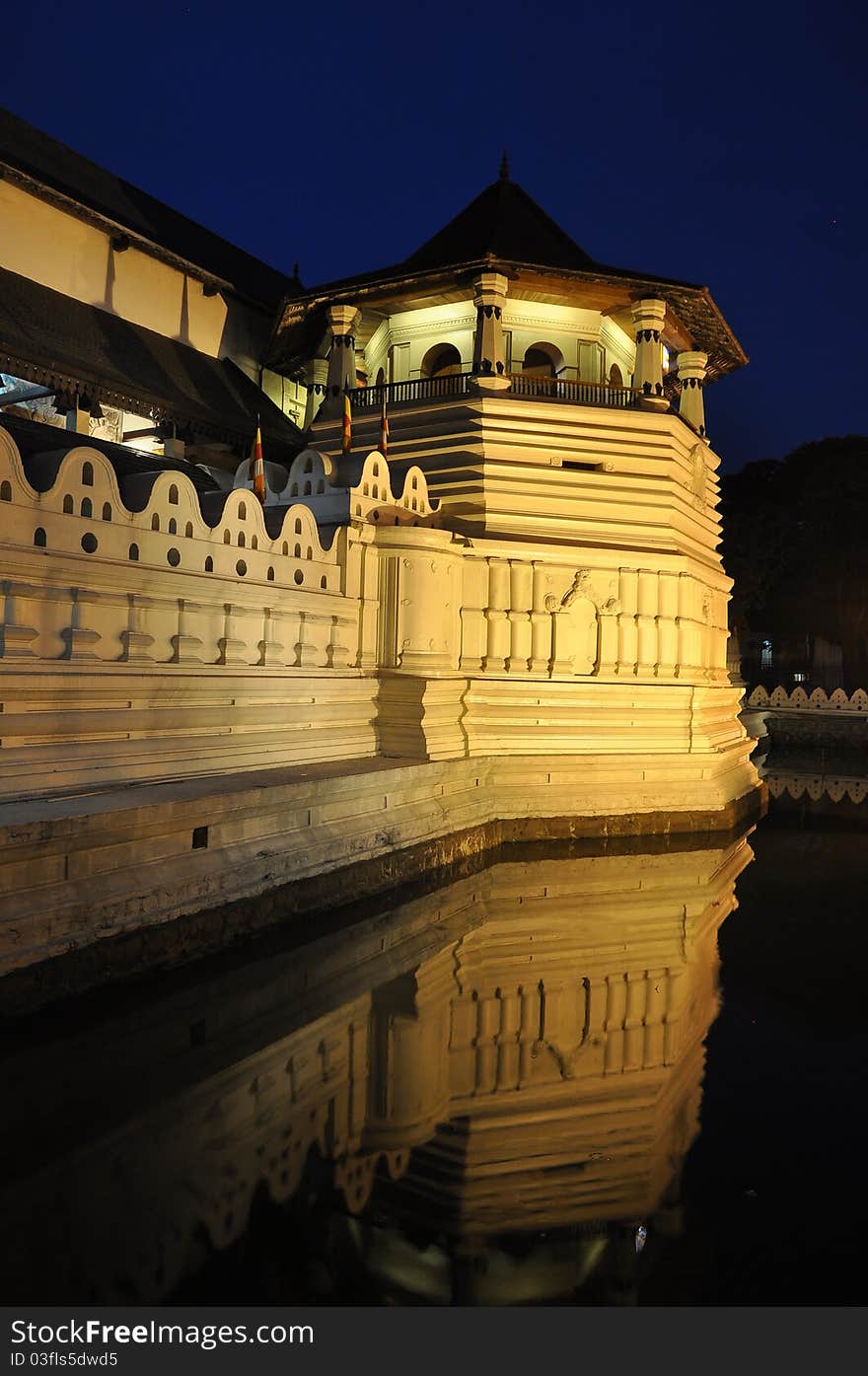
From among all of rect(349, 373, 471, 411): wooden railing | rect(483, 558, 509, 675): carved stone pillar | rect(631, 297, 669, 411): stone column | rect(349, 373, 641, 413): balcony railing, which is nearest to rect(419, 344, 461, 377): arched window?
rect(349, 373, 471, 411): wooden railing

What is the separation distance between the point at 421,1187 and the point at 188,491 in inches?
261

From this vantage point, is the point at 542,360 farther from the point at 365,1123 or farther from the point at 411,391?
the point at 365,1123

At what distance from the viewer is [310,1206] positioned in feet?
15.0

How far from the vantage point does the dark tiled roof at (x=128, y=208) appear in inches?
645

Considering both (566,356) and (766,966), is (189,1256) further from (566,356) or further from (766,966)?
(566,356)

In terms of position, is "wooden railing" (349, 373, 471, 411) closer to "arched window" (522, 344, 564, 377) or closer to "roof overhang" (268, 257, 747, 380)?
"roof overhang" (268, 257, 747, 380)

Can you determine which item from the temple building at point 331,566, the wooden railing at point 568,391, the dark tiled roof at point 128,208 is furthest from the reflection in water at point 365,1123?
the dark tiled roof at point 128,208

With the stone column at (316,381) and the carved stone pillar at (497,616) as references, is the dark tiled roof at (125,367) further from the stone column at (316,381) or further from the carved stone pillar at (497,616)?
the carved stone pillar at (497,616)

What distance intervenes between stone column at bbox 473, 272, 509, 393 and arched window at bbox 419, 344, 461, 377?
2.32 m

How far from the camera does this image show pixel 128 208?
1959cm

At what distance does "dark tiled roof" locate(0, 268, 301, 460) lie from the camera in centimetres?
1380

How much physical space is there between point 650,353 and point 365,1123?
524 inches

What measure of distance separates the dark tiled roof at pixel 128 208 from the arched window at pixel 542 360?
181 inches

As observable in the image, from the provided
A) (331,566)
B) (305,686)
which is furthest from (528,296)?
(305,686)
